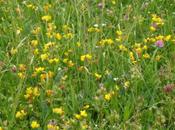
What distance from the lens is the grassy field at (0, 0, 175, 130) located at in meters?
2.51

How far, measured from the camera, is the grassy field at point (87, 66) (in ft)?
8.22

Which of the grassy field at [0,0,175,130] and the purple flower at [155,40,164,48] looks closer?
the grassy field at [0,0,175,130]

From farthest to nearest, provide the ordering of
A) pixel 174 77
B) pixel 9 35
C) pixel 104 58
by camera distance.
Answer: pixel 9 35 → pixel 104 58 → pixel 174 77

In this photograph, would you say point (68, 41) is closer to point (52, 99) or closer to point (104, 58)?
point (104, 58)

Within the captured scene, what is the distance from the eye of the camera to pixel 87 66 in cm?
288

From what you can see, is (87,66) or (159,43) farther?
(159,43)

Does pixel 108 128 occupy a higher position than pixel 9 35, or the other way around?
pixel 9 35

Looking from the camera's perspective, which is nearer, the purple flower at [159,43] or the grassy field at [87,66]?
the grassy field at [87,66]

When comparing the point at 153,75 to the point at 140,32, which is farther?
the point at 140,32

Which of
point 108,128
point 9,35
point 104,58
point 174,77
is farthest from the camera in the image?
point 9,35

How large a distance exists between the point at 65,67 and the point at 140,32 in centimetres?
75

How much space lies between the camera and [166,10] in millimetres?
3607

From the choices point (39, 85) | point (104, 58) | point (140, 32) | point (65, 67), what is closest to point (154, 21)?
point (140, 32)

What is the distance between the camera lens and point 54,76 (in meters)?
2.83
